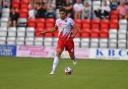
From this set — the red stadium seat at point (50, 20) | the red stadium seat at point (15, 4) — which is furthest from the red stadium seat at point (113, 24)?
the red stadium seat at point (15, 4)

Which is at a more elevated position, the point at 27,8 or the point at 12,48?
the point at 27,8

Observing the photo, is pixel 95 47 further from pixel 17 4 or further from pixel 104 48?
pixel 17 4

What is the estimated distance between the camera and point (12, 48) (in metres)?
29.6

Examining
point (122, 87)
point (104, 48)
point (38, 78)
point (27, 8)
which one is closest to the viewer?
point (122, 87)

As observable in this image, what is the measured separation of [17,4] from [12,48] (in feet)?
12.0

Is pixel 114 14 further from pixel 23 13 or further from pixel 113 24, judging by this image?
pixel 23 13

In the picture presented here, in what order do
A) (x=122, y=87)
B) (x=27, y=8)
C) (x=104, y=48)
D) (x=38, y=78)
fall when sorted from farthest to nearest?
(x=27, y=8) → (x=104, y=48) → (x=38, y=78) → (x=122, y=87)

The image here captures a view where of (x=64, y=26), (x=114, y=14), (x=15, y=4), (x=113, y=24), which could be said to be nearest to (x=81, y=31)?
(x=113, y=24)

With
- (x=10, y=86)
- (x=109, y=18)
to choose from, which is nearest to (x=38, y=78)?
(x=10, y=86)

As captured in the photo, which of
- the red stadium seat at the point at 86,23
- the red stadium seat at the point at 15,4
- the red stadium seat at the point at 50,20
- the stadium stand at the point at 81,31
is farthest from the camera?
the red stadium seat at the point at 15,4

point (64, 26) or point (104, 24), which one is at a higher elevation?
point (64, 26)

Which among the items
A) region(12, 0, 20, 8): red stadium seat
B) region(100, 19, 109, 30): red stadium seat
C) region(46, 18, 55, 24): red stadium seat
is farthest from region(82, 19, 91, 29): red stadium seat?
region(12, 0, 20, 8): red stadium seat

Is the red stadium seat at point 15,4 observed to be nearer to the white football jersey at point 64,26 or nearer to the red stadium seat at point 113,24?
the red stadium seat at point 113,24

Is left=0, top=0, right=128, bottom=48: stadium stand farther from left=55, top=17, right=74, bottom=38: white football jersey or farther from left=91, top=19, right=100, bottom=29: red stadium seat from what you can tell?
left=55, top=17, right=74, bottom=38: white football jersey
